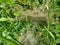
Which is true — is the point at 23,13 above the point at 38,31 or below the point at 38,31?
above

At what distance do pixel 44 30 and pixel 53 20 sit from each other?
17 cm

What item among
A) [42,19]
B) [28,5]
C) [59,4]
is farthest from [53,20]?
[28,5]

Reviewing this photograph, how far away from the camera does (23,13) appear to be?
2.23 metres

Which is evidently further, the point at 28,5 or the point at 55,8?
the point at 28,5

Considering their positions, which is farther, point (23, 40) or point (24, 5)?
point (24, 5)

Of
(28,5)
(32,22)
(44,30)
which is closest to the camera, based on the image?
(44,30)

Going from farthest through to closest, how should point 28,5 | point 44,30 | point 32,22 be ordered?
point 28,5 < point 32,22 < point 44,30

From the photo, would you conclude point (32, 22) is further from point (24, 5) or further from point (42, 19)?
point (24, 5)

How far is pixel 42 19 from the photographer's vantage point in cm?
216

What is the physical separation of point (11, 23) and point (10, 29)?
0.07 m

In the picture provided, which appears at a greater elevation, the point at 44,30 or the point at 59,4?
the point at 59,4

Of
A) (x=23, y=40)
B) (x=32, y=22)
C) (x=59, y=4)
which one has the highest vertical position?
(x=59, y=4)

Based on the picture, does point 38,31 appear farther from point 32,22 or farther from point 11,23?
point 11,23

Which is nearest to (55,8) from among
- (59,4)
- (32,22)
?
(59,4)
